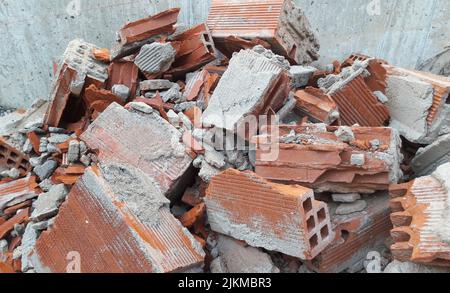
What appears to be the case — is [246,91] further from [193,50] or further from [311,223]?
[193,50]

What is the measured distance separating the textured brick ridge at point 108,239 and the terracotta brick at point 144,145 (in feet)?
1.25

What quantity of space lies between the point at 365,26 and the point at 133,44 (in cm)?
284

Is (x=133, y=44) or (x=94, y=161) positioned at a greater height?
(x=133, y=44)

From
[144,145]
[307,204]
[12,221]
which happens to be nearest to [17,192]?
[12,221]

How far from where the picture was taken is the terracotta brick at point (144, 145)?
330 centimetres

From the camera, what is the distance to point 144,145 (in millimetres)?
3451

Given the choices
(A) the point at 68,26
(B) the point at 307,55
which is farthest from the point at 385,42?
(A) the point at 68,26

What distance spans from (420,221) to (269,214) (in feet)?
2.85

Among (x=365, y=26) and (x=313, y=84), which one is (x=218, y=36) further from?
(x=365, y=26)

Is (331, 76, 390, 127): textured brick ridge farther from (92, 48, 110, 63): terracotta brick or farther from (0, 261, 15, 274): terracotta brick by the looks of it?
(0, 261, 15, 274): terracotta brick

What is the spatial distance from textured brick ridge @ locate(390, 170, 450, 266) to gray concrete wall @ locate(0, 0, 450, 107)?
9.90ft

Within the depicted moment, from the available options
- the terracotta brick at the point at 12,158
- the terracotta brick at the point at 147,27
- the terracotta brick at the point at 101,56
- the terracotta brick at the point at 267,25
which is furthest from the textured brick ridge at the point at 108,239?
the terracotta brick at the point at 267,25
